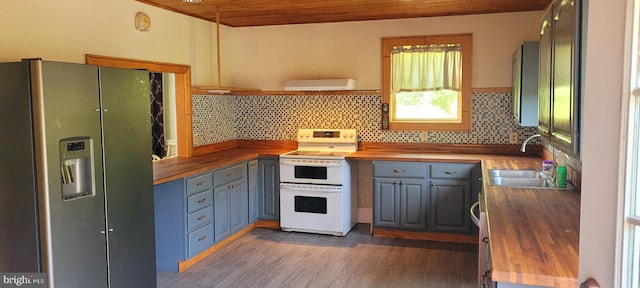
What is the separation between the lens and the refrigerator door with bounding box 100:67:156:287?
2990mm

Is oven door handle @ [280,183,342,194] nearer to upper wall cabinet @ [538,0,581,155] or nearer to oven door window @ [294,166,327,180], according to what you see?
oven door window @ [294,166,327,180]

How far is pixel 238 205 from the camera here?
4949mm

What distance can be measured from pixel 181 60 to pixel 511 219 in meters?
3.58

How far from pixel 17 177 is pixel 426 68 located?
3.87 meters

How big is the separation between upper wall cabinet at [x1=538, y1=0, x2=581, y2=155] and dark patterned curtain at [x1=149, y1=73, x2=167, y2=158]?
3887 millimetres

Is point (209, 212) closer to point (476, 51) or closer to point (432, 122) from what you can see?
point (432, 122)

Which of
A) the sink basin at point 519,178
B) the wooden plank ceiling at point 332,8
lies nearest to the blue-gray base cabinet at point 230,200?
the wooden plank ceiling at point 332,8

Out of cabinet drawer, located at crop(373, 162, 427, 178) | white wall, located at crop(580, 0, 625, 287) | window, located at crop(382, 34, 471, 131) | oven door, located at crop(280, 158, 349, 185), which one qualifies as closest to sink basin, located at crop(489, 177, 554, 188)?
cabinet drawer, located at crop(373, 162, 427, 178)

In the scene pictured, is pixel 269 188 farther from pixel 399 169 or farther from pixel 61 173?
pixel 61 173

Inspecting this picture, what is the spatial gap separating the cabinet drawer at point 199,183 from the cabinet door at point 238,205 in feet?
1.23

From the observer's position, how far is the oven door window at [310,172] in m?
4.96

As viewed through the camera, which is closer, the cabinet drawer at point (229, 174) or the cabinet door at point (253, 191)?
the cabinet drawer at point (229, 174)

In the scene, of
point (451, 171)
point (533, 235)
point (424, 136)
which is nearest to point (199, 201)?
point (451, 171)

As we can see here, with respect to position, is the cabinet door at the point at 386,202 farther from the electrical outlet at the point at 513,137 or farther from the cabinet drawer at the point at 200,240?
the cabinet drawer at the point at 200,240
